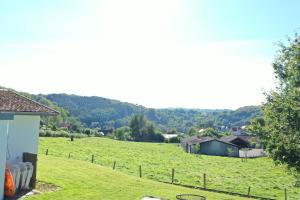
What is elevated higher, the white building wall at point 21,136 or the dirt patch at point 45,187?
the white building wall at point 21,136

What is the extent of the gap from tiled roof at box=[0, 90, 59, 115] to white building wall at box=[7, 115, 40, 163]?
56cm

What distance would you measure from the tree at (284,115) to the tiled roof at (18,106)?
10563mm

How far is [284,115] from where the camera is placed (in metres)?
17.8

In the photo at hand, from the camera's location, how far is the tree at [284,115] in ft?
57.1

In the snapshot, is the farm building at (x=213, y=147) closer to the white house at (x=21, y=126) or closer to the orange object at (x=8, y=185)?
the white house at (x=21, y=126)

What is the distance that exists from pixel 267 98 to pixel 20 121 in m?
12.8

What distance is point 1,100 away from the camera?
15.7 m

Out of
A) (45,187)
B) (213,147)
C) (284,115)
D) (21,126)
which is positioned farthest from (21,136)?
(213,147)

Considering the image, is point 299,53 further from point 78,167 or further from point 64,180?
point 78,167

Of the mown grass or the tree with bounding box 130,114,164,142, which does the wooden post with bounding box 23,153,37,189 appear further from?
the tree with bounding box 130,114,164,142

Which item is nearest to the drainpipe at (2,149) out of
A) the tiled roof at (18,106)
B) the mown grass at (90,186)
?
the tiled roof at (18,106)

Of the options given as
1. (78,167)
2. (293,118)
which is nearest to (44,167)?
(78,167)

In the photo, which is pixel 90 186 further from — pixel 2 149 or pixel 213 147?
pixel 213 147

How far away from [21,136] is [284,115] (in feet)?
39.1
